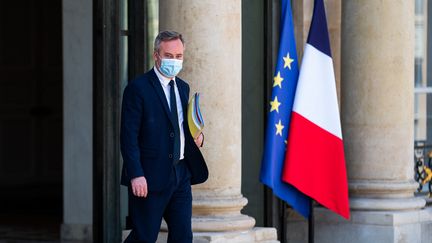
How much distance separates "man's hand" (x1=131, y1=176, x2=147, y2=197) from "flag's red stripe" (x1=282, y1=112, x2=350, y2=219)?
2.72 meters

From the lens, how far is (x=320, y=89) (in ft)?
32.6

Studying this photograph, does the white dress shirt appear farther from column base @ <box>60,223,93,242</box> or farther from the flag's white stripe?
column base @ <box>60,223,93,242</box>

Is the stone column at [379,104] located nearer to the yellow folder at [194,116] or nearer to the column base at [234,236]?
the column base at [234,236]

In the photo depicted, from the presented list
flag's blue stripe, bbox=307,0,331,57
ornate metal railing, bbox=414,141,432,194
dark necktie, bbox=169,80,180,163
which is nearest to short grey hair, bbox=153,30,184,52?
dark necktie, bbox=169,80,180,163
